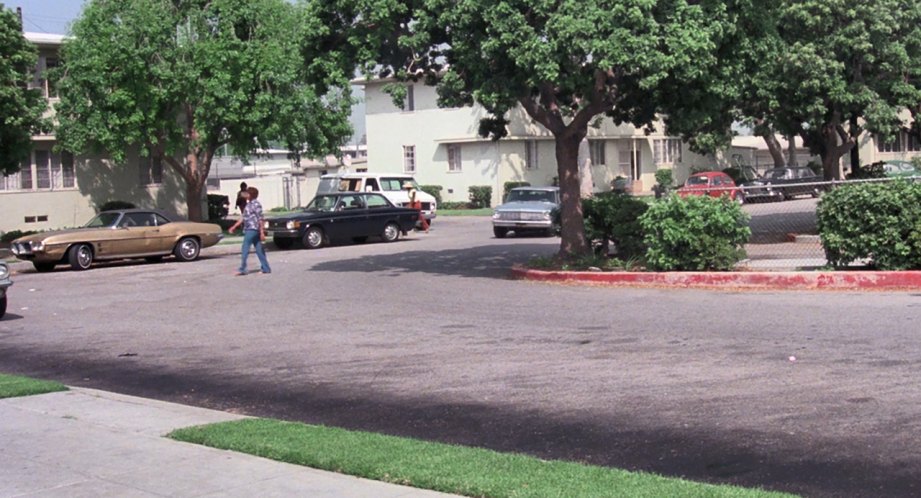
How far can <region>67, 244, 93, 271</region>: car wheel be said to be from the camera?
84.6 ft

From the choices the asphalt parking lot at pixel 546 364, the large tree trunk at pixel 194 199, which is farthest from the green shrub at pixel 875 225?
the large tree trunk at pixel 194 199

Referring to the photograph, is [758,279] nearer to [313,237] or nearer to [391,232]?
[313,237]

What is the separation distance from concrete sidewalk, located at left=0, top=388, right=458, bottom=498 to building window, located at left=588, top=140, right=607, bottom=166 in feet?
156

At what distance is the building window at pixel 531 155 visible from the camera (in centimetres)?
5256

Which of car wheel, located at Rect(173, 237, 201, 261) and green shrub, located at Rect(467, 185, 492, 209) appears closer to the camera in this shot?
car wheel, located at Rect(173, 237, 201, 261)

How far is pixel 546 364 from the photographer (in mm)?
11297

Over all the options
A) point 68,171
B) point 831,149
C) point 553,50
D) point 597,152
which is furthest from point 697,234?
point 597,152

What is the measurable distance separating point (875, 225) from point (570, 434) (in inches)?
410

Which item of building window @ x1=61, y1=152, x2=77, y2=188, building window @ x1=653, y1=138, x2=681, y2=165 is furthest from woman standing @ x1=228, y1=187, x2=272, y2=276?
building window @ x1=653, y1=138, x2=681, y2=165

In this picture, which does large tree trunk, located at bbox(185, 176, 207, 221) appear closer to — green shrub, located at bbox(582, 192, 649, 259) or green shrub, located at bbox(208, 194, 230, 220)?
green shrub, located at bbox(208, 194, 230, 220)

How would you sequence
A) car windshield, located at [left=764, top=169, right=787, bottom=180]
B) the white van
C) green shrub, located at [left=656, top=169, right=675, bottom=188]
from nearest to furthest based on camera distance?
1. the white van
2. car windshield, located at [left=764, top=169, right=787, bottom=180]
3. green shrub, located at [left=656, top=169, right=675, bottom=188]

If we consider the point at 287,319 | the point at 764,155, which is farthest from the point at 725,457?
the point at 764,155

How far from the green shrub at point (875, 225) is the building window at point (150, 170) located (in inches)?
1182

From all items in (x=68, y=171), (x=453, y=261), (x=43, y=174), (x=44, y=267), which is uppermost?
(x=68, y=171)
